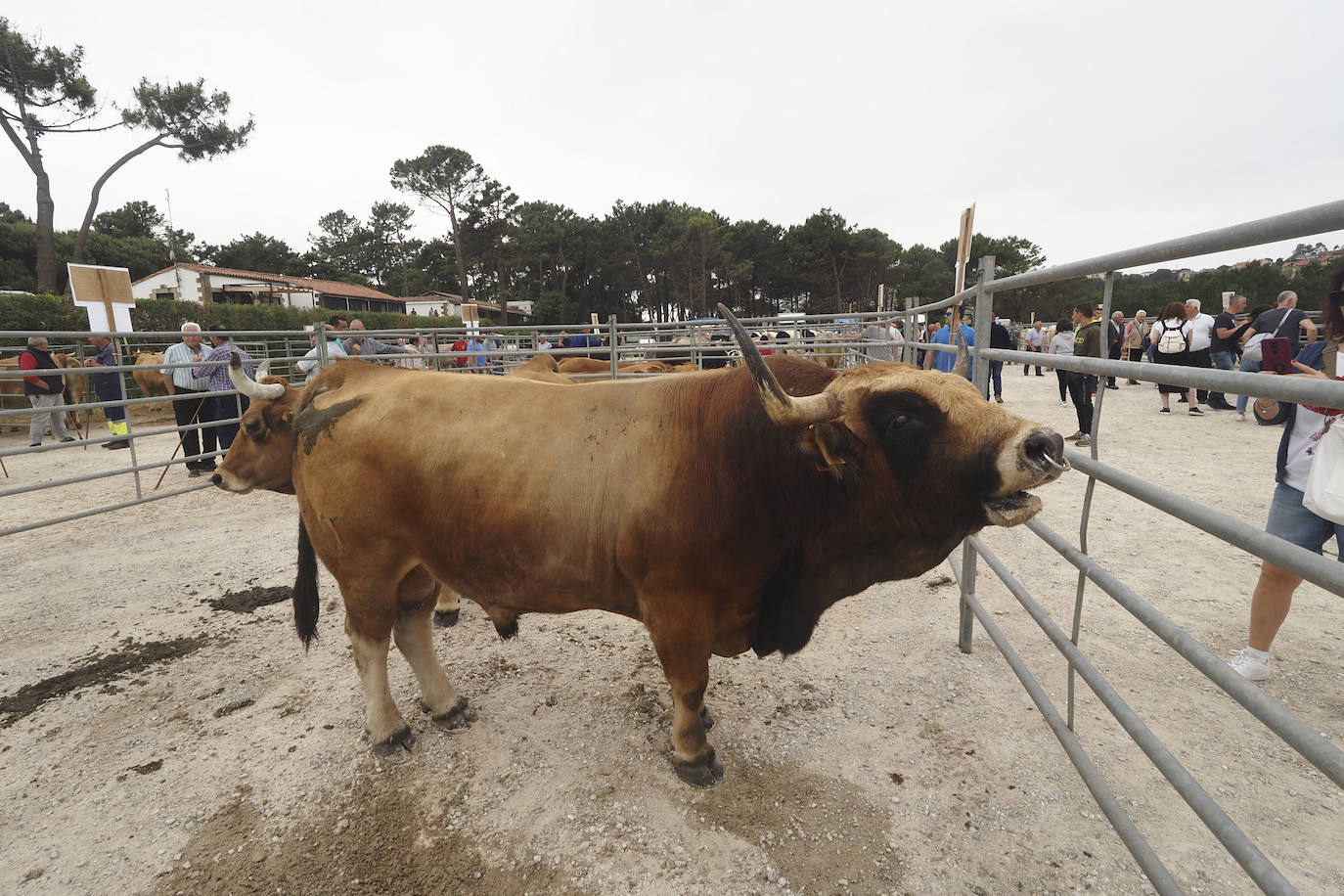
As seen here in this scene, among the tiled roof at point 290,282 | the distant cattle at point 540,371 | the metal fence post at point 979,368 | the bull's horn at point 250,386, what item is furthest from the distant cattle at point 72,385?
the tiled roof at point 290,282

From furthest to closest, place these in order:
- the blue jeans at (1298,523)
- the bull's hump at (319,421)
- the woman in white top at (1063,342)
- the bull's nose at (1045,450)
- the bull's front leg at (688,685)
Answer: the woman in white top at (1063,342)
the bull's hump at (319,421)
the blue jeans at (1298,523)
the bull's front leg at (688,685)
the bull's nose at (1045,450)

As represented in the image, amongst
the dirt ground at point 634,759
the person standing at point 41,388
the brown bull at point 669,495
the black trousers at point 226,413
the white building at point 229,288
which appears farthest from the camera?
the white building at point 229,288

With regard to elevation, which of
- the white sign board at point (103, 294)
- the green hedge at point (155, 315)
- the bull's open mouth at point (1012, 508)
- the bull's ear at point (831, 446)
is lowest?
the bull's open mouth at point (1012, 508)

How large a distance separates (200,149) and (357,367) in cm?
3861

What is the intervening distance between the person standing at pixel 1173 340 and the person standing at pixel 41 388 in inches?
568

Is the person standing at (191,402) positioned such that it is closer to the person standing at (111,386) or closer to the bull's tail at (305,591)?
the person standing at (111,386)

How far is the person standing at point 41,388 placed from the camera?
849 centimetres

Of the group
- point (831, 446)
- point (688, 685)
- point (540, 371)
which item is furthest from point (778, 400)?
point (540, 371)

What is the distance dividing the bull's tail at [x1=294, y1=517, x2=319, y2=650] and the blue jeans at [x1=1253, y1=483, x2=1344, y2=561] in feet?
14.4

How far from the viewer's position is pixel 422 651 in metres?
2.95

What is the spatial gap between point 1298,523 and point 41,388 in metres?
15.1

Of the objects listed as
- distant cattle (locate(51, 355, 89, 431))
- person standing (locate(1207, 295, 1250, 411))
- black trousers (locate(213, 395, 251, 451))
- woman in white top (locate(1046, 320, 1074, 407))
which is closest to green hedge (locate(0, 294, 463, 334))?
distant cattle (locate(51, 355, 89, 431))

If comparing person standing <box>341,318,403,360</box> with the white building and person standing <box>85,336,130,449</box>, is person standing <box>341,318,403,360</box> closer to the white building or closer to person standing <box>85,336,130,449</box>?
person standing <box>85,336,130,449</box>

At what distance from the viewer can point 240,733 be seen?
293 cm
